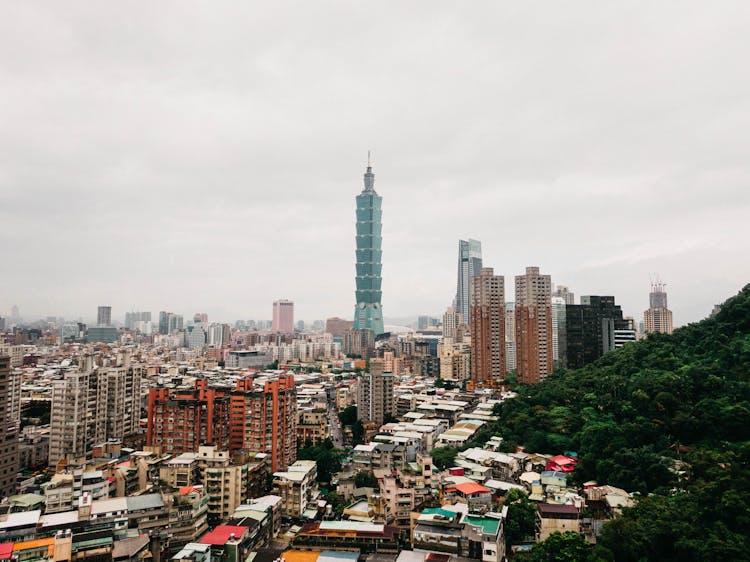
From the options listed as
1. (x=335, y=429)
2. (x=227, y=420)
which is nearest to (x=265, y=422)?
(x=227, y=420)

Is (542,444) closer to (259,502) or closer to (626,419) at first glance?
(626,419)

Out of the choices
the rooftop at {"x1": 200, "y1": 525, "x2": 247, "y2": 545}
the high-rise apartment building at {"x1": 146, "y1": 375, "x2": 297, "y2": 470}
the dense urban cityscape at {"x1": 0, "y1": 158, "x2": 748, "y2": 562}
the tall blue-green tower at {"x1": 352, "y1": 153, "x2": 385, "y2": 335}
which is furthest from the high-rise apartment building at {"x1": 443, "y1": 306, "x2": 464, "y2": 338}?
the rooftop at {"x1": 200, "y1": 525, "x2": 247, "y2": 545}

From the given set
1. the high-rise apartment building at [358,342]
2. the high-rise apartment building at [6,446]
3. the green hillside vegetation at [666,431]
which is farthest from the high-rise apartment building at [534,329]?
the high-rise apartment building at [358,342]

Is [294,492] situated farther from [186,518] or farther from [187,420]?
[187,420]

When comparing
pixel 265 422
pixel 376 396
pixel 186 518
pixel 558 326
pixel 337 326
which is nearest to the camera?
pixel 186 518

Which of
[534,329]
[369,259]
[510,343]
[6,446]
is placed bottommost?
[6,446]
